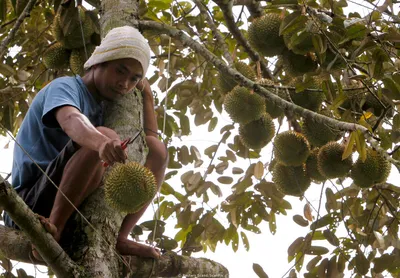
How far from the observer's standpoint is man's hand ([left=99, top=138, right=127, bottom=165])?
1.71 meters

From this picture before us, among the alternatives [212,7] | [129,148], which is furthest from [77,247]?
[212,7]

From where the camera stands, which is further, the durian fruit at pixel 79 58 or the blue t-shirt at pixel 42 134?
the durian fruit at pixel 79 58

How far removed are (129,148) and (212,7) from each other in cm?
176

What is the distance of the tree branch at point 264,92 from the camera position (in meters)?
1.72

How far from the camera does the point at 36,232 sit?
61.1 inches

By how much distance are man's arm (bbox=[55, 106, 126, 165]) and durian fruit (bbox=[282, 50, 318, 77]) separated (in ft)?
3.24

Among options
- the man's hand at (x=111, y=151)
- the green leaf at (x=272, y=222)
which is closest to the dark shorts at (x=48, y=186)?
the man's hand at (x=111, y=151)

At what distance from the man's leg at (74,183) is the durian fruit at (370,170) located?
1.12m

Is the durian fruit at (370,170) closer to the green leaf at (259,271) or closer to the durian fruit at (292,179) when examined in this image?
the durian fruit at (292,179)

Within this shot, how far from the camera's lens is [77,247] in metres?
1.81

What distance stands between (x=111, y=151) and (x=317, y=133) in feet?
3.53

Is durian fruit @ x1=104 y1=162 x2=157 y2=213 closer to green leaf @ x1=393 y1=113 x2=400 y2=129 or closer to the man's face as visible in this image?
the man's face

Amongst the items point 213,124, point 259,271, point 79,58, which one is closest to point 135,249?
point 259,271

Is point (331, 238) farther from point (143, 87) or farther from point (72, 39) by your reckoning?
point (72, 39)
